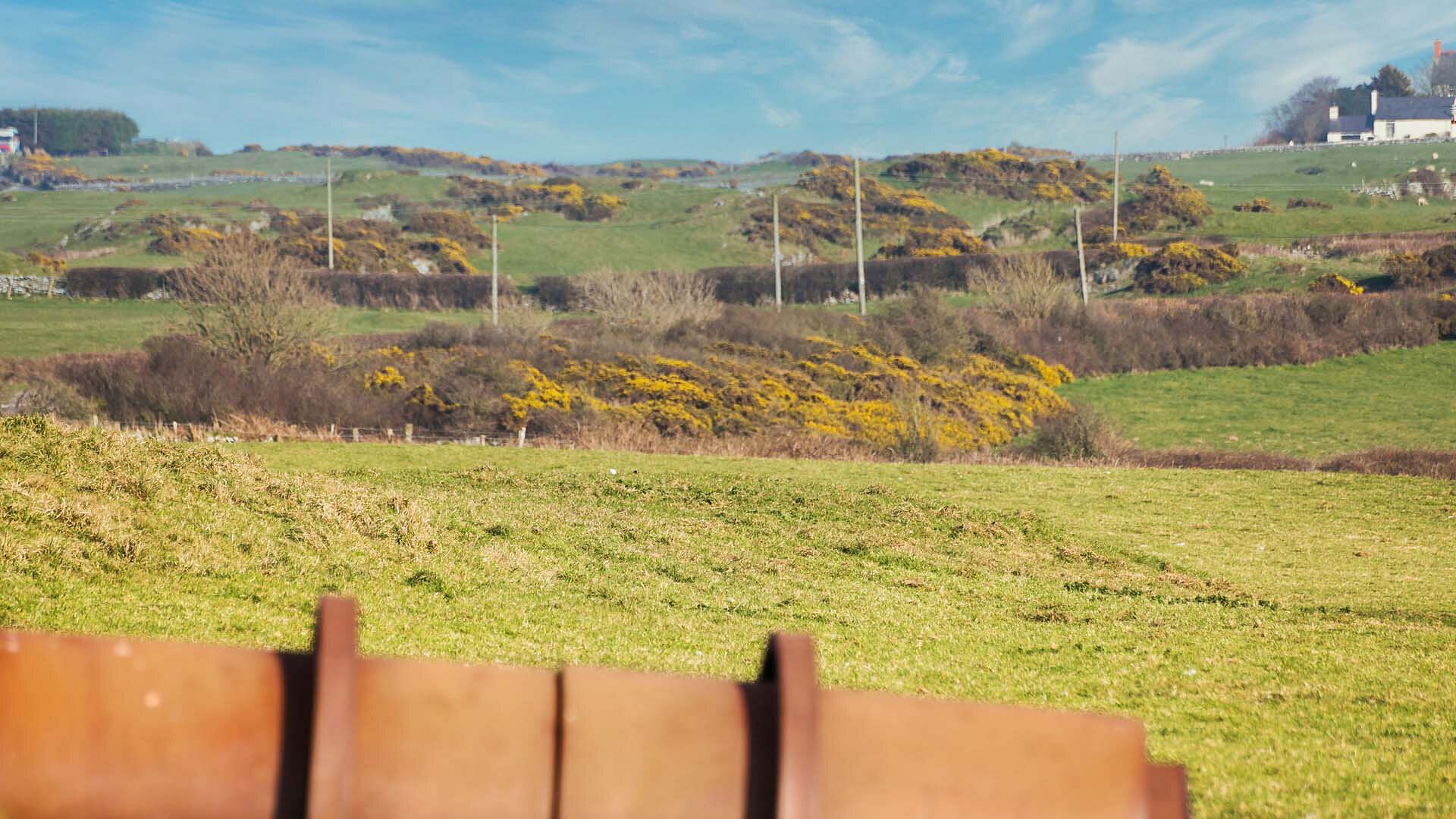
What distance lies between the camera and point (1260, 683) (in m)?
8.62

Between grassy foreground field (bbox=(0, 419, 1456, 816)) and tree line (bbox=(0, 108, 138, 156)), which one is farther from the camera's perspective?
tree line (bbox=(0, 108, 138, 156))

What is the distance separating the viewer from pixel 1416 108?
134m

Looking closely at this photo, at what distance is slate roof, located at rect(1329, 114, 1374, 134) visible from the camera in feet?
457

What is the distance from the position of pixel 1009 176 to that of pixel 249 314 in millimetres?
77322

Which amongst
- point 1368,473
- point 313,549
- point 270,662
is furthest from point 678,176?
point 270,662

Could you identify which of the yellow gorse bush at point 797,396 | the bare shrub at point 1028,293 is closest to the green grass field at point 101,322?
the yellow gorse bush at point 797,396

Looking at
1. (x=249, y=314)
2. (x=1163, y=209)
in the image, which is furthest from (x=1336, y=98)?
(x=249, y=314)

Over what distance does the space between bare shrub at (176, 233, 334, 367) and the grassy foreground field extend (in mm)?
15599

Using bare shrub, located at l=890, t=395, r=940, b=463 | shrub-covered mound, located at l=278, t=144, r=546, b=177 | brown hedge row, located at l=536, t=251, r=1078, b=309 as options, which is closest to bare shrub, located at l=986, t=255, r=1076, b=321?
brown hedge row, located at l=536, t=251, r=1078, b=309

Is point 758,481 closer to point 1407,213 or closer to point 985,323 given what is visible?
point 985,323

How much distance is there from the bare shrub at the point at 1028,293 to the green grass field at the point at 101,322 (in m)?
22.9

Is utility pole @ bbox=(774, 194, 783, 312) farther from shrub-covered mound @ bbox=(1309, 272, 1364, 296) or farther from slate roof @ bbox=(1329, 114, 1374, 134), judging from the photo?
slate roof @ bbox=(1329, 114, 1374, 134)

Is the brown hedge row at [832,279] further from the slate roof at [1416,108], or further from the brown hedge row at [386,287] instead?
the slate roof at [1416,108]

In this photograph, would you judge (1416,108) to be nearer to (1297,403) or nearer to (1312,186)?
(1312,186)
